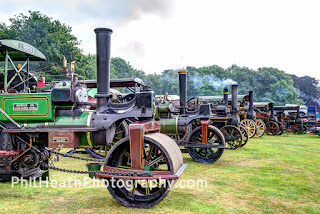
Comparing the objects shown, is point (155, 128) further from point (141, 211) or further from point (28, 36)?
point (28, 36)

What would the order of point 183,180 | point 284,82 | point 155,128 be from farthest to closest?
point 284,82 < point 183,180 < point 155,128

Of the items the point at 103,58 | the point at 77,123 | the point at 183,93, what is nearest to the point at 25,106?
the point at 77,123

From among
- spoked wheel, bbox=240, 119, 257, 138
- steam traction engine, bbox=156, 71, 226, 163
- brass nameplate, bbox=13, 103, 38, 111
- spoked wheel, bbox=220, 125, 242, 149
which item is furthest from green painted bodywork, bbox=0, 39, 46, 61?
spoked wheel, bbox=240, 119, 257, 138

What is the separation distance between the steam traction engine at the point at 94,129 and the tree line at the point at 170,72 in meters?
12.2

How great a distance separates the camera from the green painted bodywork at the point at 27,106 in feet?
12.2

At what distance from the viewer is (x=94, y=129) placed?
3.57 metres

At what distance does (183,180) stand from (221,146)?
85.6 inches

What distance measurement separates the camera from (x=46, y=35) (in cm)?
2342

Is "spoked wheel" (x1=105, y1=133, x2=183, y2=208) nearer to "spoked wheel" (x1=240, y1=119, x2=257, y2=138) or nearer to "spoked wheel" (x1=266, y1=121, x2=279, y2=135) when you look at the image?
"spoked wheel" (x1=240, y1=119, x2=257, y2=138)

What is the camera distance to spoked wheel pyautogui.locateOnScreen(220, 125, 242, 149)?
369 inches

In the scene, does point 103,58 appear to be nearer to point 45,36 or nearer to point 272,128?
point 272,128

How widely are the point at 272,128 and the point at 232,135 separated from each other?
771 centimetres

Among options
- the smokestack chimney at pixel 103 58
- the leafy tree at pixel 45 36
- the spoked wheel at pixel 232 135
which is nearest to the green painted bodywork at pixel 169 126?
the spoked wheel at pixel 232 135

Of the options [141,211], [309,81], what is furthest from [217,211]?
[309,81]
